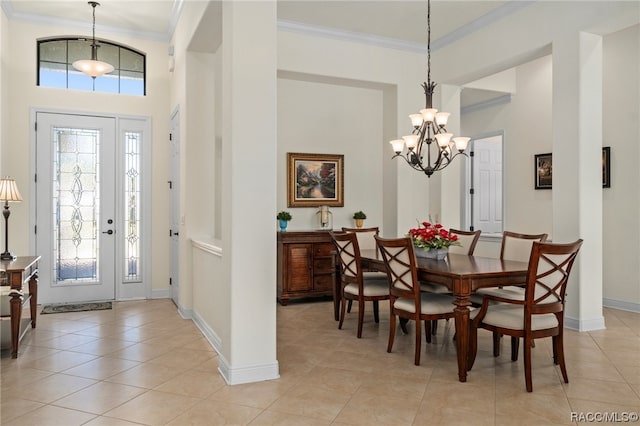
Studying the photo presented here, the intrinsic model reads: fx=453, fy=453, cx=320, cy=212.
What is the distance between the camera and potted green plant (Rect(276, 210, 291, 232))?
5.80m

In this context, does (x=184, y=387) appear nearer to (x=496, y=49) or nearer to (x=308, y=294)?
(x=308, y=294)

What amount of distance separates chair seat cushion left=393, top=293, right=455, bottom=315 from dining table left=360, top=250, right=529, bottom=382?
18 cm

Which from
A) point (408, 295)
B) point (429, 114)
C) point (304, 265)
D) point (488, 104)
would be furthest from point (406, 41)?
point (408, 295)

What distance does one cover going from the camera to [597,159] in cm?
438

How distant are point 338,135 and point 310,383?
13.4 feet

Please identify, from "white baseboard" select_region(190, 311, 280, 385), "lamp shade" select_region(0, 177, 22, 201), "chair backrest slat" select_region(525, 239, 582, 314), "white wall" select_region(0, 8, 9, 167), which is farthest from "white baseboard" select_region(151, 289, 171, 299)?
"chair backrest slat" select_region(525, 239, 582, 314)

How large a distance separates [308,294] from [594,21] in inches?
163

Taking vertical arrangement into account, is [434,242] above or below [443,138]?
below

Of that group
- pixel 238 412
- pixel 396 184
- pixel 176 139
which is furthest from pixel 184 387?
pixel 396 184

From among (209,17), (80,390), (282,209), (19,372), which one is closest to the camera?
(80,390)

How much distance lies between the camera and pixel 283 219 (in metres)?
5.82

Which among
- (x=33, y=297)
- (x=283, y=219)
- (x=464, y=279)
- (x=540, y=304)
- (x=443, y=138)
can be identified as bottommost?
(x=33, y=297)

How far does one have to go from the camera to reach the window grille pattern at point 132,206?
578 centimetres

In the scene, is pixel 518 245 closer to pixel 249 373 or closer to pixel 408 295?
pixel 408 295
